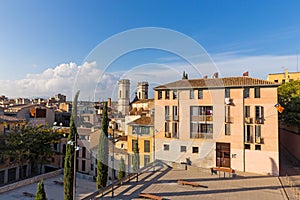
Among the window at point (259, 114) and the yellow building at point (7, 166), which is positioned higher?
the window at point (259, 114)

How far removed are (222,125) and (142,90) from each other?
6.25 m

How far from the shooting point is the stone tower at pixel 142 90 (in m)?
5.04

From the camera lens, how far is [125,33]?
A: 178 inches

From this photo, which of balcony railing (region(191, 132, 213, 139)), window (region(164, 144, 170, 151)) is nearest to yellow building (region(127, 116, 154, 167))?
window (region(164, 144, 170, 151))

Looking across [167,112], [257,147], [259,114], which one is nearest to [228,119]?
[259,114]

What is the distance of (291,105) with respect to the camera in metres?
11.0

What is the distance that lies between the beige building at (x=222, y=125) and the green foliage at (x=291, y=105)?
7.85 feet

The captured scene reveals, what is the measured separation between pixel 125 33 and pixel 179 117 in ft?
19.9

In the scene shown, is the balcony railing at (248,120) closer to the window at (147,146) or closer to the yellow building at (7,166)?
the window at (147,146)

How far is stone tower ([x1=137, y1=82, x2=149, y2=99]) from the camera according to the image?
504 centimetres

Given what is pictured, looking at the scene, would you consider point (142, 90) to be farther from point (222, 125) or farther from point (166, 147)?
point (222, 125)

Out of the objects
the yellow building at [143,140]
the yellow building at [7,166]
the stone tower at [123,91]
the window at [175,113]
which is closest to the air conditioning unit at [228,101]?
the window at [175,113]

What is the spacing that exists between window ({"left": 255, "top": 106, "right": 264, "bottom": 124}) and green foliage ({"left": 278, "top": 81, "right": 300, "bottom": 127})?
2580mm

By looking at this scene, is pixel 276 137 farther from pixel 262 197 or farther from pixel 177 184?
pixel 177 184
